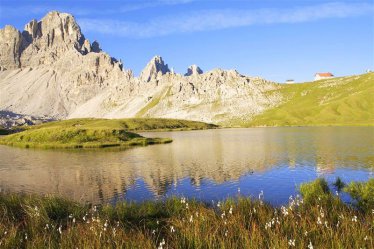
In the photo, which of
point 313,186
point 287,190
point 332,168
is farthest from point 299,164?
point 313,186

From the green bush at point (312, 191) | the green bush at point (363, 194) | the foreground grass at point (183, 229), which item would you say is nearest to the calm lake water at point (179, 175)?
the green bush at point (312, 191)

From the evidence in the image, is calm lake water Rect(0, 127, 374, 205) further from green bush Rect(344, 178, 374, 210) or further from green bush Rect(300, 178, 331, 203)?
green bush Rect(344, 178, 374, 210)

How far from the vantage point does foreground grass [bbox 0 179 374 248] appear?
11.6 meters

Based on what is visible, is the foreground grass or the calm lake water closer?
the foreground grass

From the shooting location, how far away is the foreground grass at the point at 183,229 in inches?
456

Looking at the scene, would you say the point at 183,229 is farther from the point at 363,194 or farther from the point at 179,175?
the point at 179,175

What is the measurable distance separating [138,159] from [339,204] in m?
42.3

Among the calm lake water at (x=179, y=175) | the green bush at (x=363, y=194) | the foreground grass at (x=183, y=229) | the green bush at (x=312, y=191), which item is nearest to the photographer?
the foreground grass at (x=183, y=229)

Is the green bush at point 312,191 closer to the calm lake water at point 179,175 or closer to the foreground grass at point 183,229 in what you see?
the calm lake water at point 179,175

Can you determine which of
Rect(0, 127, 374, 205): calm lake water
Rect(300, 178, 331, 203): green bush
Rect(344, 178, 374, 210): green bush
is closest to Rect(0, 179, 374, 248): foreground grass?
Rect(344, 178, 374, 210): green bush

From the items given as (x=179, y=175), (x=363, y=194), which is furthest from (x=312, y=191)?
(x=179, y=175)

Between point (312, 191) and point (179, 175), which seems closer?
point (312, 191)

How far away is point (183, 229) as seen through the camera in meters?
13.9

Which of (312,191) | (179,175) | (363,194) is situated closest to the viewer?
(363,194)
